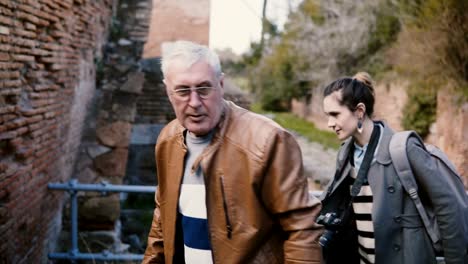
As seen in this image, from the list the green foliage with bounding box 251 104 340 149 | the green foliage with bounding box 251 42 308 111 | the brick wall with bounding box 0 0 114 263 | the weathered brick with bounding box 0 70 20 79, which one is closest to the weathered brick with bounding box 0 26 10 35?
the brick wall with bounding box 0 0 114 263

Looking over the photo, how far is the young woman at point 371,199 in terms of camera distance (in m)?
2.22

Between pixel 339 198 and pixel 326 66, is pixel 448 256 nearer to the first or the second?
pixel 339 198

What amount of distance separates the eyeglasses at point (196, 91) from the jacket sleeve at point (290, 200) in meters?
0.29

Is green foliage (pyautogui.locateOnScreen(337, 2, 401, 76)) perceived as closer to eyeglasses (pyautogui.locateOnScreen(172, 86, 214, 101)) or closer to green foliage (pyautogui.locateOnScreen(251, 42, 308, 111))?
green foliage (pyautogui.locateOnScreen(251, 42, 308, 111))

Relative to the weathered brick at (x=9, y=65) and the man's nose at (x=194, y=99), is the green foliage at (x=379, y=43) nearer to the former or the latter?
the weathered brick at (x=9, y=65)

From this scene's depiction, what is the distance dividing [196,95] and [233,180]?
0.34 m

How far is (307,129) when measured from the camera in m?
18.3

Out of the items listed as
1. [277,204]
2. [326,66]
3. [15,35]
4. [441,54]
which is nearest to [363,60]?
[326,66]

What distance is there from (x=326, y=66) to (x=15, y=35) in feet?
45.6

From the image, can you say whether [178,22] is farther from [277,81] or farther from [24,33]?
[24,33]

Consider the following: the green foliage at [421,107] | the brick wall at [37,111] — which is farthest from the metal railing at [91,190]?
the green foliage at [421,107]

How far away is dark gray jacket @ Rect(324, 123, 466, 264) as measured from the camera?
221 centimetres

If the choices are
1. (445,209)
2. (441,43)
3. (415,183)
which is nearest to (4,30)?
(415,183)

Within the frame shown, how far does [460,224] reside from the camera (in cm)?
222
